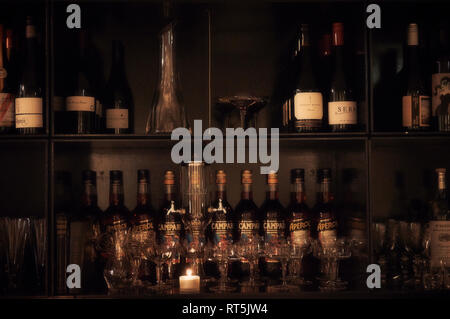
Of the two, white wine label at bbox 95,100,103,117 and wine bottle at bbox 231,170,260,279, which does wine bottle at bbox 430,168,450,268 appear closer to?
wine bottle at bbox 231,170,260,279

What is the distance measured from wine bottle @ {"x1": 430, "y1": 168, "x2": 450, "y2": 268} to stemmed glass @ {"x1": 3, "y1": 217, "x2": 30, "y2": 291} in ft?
3.70

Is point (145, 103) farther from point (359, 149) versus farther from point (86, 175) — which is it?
point (359, 149)

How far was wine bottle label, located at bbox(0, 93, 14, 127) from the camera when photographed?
1.40 metres

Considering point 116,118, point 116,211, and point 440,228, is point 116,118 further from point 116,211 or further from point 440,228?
point 440,228

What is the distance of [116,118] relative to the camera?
1.50 metres

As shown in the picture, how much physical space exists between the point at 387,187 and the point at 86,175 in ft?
3.16

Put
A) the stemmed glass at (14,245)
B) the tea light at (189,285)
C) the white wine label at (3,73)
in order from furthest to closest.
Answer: the white wine label at (3,73) → the stemmed glass at (14,245) → the tea light at (189,285)

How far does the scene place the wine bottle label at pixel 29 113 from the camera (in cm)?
135

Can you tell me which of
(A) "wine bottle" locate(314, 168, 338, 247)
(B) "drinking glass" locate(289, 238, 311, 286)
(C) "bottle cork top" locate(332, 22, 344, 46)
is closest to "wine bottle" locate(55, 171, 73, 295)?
(B) "drinking glass" locate(289, 238, 311, 286)

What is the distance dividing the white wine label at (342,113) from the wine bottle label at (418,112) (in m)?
0.16

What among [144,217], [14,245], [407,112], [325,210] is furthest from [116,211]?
[407,112]

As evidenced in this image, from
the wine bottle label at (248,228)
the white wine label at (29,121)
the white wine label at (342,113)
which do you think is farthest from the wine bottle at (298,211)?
the white wine label at (29,121)

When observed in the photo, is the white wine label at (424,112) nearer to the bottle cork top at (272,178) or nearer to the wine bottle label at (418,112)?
the wine bottle label at (418,112)

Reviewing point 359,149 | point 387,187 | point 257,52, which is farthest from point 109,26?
point 387,187
